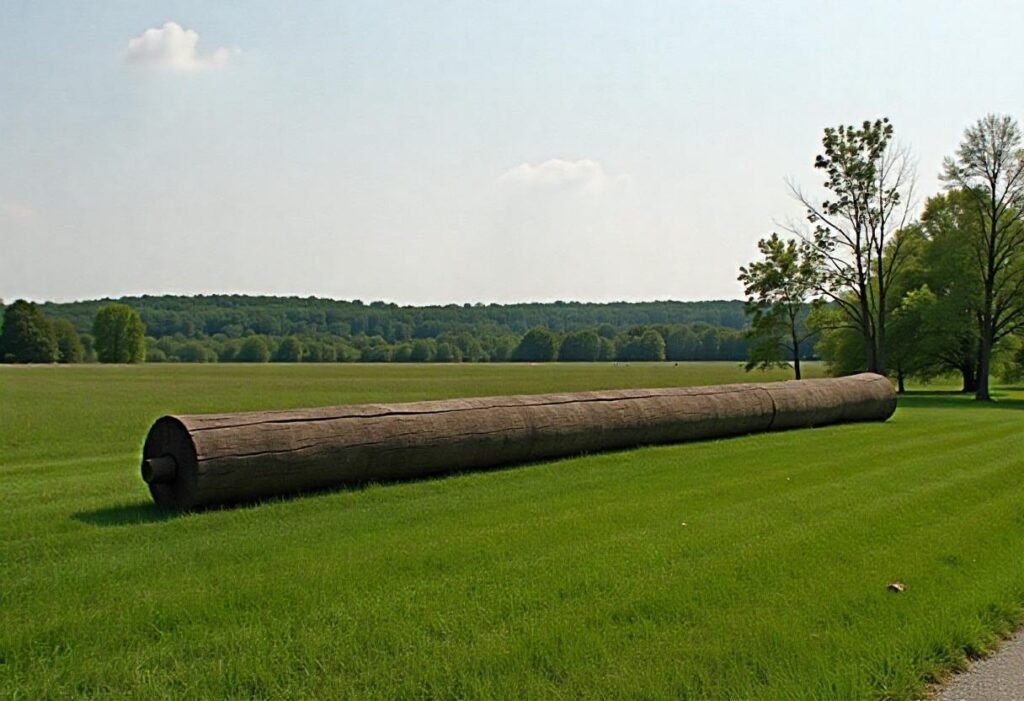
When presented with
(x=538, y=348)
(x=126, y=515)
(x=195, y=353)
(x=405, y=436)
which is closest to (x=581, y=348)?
(x=538, y=348)

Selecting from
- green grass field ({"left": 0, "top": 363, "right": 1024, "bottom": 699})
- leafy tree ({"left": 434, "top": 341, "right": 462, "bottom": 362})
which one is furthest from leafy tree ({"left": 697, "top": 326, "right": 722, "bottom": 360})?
green grass field ({"left": 0, "top": 363, "right": 1024, "bottom": 699})

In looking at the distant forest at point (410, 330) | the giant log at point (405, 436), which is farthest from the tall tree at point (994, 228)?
the distant forest at point (410, 330)

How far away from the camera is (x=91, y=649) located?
196 inches

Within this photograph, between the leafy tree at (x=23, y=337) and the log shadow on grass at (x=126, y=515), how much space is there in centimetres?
10118

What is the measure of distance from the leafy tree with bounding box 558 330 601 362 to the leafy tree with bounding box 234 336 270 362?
39497 millimetres

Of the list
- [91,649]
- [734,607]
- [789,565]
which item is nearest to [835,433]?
[789,565]

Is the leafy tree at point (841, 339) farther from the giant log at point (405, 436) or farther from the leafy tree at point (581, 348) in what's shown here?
the leafy tree at point (581, 348)

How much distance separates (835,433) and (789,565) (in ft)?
37.6

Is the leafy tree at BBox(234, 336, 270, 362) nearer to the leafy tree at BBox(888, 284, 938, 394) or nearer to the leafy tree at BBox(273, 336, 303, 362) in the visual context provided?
the leafy tree at BBox(273, 336, 303, 362)

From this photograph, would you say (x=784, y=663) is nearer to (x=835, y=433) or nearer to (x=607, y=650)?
(x=607, y=650)

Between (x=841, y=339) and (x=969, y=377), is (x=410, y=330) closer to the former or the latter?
(x=841, y=339)

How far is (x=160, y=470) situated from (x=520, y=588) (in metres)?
4.62

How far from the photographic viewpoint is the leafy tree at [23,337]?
98438 mm

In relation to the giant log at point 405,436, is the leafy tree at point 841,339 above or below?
above
